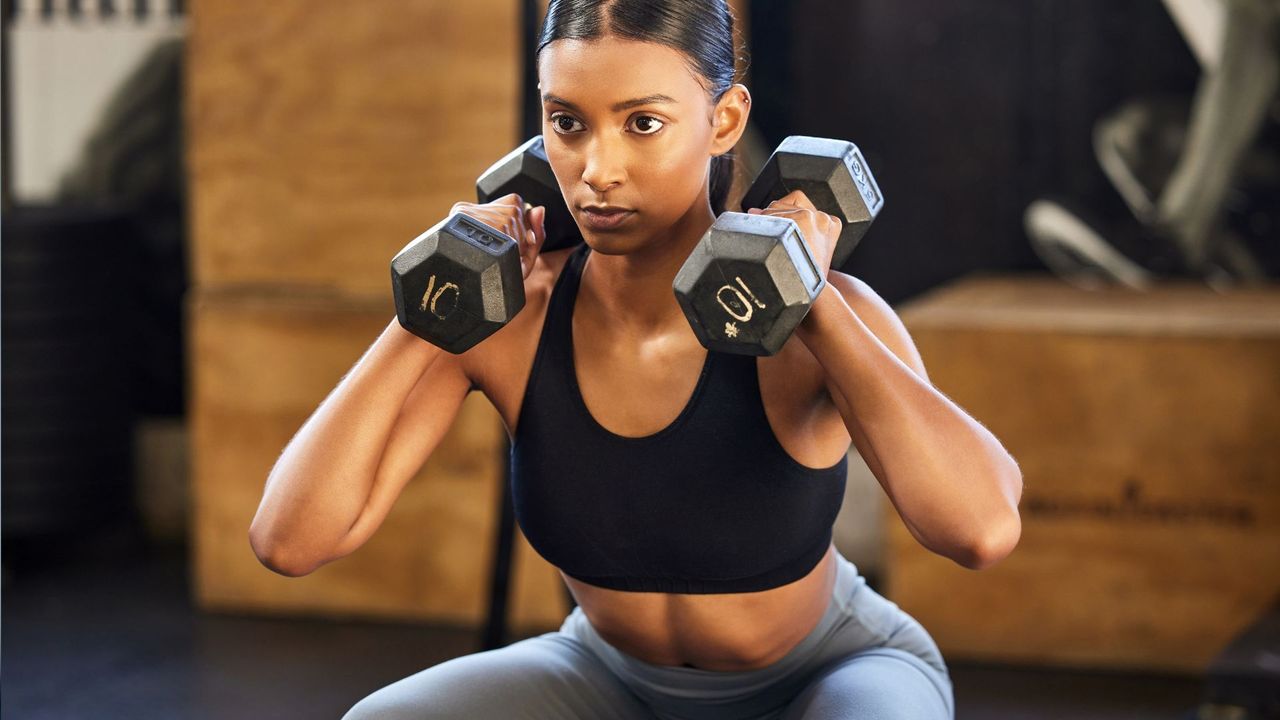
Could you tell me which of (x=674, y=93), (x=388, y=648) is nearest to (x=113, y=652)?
(x=388, y=648)

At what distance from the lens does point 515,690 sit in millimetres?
1385

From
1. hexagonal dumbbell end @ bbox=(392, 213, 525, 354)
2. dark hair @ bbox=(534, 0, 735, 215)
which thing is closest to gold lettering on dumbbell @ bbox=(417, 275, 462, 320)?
hexagonal dumbbell end @ bbox=(392, 213, 525, 354)

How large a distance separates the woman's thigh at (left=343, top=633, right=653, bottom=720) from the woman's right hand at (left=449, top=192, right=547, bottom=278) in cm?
36

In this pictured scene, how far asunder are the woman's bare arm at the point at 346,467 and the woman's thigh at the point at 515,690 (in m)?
0.14

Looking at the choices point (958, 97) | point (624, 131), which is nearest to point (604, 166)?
point (624, 131)

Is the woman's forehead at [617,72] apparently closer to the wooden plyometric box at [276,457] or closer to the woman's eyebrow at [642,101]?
the woman's eyebrow at [642,101]

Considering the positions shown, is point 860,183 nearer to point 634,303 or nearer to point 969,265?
point 634,303

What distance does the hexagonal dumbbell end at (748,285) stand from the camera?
3.93 feet

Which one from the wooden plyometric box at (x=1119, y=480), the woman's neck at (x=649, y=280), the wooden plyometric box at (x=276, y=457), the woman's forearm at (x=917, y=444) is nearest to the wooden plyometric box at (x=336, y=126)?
the wooden plyometric box at (x=276, y=457)

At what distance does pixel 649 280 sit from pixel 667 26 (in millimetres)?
240

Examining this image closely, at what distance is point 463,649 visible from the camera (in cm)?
299

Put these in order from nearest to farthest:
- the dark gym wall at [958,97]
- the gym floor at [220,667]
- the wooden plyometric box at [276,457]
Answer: the gym floor at [220,667] < the wooden plyometric box at [276,457] < the dark gym wall at [958,97]

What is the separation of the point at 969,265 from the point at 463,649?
4.60 feet

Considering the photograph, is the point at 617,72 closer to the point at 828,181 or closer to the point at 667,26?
the point at 667,26
